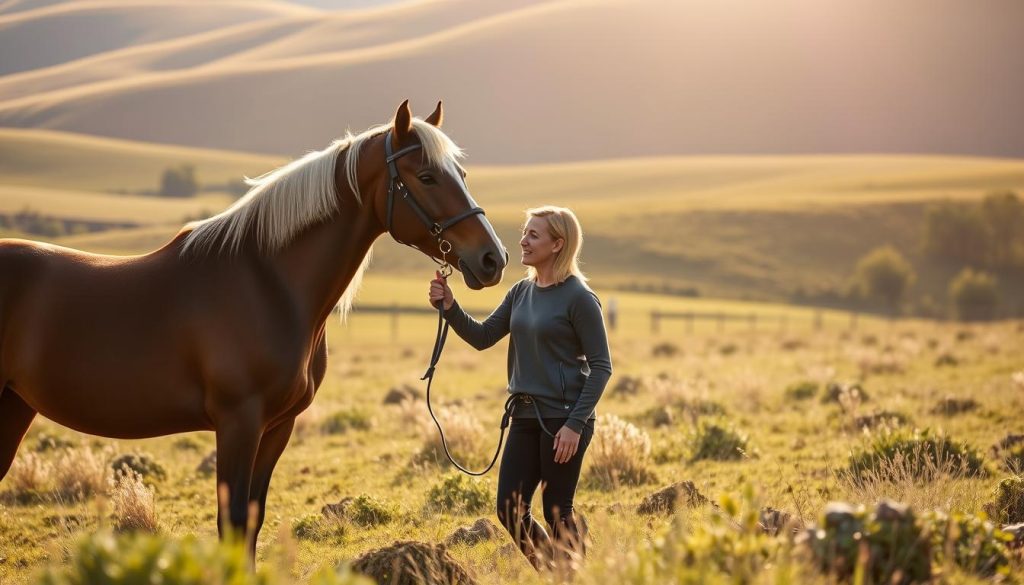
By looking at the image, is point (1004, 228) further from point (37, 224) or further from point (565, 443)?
point (565, 443)

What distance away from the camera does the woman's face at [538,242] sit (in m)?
5.53

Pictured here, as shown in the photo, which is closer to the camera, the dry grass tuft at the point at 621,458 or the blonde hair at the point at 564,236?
the blonde hair at the point at 564,236

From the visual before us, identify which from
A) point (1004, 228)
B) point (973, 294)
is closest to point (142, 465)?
point (973, 294)

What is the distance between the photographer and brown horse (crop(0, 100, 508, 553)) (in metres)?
5.13

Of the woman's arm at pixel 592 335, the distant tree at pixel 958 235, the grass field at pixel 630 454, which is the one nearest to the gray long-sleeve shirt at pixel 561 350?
the woman's arm at pixel 592 335

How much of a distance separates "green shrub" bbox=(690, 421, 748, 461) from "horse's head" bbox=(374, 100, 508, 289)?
5.57 m

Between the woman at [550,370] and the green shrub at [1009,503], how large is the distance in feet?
9.36

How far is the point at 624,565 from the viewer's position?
380cm

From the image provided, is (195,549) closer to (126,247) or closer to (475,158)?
(126,247)

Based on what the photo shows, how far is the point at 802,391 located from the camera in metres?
15.1

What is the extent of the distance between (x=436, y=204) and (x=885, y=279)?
68.8 m

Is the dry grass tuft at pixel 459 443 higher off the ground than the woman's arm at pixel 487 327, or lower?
lower

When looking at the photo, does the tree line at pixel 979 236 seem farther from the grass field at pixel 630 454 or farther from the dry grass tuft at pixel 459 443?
the dry grass tuft at pixel 459 443

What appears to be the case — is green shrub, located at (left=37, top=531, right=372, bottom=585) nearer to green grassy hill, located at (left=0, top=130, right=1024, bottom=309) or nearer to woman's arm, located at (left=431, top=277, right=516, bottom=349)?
woman's arm, located at (left=431, top=277, right=516, bottom=349)
